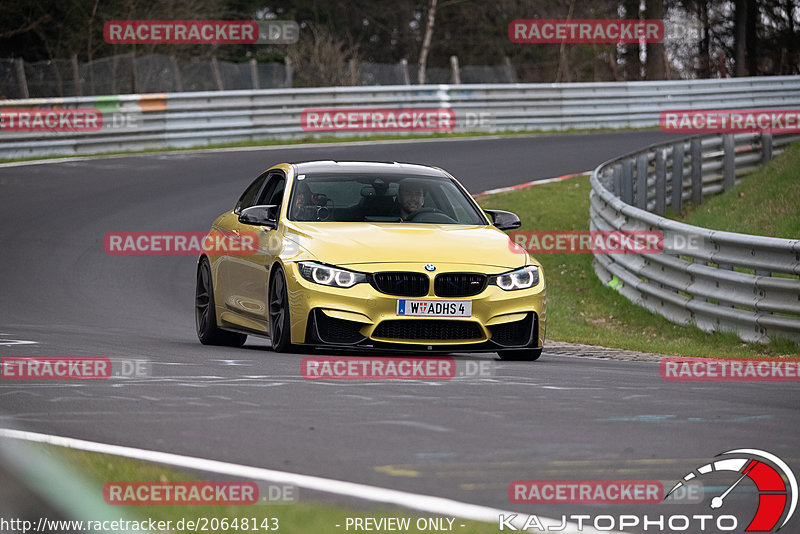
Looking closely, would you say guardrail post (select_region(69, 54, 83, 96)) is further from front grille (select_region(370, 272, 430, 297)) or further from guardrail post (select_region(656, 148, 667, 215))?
front grille (select_region(370, 272, 430, 297))

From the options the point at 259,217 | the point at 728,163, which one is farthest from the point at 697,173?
the point at 259,217

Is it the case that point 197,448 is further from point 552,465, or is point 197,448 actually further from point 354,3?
point 354,3

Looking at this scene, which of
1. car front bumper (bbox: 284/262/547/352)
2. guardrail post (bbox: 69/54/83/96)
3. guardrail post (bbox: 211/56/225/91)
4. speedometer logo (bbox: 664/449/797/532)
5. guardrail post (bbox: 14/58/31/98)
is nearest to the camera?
speedometer logo (bbox: 664/449/797/532)

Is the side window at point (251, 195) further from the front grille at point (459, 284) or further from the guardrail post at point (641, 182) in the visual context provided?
the guardrail post at point (641, 182)

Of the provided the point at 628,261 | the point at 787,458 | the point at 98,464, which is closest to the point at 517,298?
the point at 787,458

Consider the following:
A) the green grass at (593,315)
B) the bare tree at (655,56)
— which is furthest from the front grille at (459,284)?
the bare tree at (655,56)

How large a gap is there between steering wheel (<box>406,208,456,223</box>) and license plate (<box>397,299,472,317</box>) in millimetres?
1415

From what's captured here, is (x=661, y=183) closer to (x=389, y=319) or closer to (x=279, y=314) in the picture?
(x=279, y=314)

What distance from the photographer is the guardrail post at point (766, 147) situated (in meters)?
25.1

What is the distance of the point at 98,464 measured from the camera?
18.2 feet

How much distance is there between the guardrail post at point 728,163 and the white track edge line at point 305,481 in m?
18.6

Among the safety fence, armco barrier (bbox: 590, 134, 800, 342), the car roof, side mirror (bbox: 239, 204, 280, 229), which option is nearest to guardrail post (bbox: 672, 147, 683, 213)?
armco barrier (bbox: 590, 134, 800, 342)

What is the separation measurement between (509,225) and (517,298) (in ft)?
4.04

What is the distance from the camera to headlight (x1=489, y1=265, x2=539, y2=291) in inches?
390
